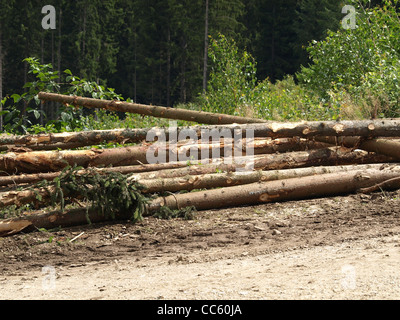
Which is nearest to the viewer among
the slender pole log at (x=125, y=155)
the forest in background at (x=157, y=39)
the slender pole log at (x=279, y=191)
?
the slender pole log at (x=279, y=191)

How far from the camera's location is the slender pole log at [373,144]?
812cm

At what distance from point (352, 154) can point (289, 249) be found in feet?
11.3

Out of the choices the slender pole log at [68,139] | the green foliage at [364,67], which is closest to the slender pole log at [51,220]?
the slender pole log at [68,139]

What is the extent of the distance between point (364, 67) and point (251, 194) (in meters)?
8.41

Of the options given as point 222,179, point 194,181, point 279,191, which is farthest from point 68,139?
point 279,191

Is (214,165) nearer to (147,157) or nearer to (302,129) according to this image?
(147,157)

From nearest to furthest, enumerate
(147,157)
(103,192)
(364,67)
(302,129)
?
(103,192)
(147,157)
(302,129)
(364,67)

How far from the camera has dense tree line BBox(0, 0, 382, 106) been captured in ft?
147

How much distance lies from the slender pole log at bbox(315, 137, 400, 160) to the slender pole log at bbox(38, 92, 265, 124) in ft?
4.21

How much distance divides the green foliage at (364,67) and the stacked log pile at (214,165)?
5.97ft

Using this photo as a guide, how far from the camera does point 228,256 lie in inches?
209

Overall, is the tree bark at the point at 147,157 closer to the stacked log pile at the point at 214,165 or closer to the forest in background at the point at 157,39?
the stacked log pile at the point at 214,165

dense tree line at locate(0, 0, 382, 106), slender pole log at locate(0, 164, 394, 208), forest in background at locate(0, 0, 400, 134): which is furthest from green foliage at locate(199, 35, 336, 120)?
dense tree line at locate(0, 0, 382, 106)
